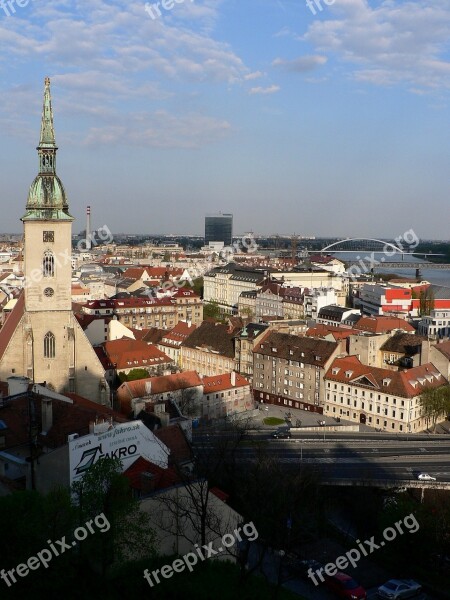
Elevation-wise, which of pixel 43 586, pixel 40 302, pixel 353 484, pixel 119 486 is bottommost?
pixel 353 484

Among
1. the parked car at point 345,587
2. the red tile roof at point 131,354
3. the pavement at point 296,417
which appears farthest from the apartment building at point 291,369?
the parked car at point 345,587

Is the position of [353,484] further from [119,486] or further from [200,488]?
[119,486]

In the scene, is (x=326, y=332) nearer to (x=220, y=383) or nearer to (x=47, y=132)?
(x=220, y=383)

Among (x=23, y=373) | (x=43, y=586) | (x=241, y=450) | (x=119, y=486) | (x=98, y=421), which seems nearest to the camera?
(x=43, y=586)

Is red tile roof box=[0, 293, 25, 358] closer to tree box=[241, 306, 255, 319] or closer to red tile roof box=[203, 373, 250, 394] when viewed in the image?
red tile roof box=[203, 373, 250, 394]

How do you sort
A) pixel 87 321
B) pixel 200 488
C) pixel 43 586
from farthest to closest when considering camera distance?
pixel 87 321, pixel 200 488, pixel 43 586

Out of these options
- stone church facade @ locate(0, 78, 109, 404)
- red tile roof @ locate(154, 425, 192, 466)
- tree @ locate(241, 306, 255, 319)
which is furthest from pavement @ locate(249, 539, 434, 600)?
tree @ locate(241, 306, 255, 319)

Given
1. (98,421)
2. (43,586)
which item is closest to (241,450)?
(98,421)

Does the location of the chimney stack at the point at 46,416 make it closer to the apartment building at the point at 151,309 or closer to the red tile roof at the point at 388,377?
the red tile roof at the point at 388,377
